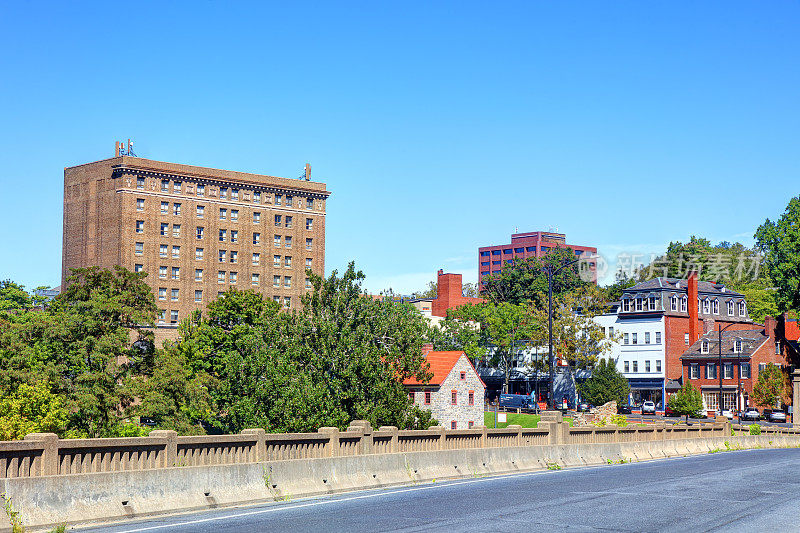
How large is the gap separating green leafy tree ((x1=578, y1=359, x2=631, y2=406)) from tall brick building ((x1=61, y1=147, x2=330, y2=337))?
50620 millimetres

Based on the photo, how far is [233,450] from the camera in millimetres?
18703

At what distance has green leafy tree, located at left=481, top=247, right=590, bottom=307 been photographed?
160125mm

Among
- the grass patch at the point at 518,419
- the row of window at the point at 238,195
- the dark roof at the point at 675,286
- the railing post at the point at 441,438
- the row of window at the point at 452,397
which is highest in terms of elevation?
the row of window at the point at 238,195

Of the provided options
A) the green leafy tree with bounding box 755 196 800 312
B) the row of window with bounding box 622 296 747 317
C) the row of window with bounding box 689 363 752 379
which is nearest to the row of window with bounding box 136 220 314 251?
the row of window with bounding box 622 296 747 317

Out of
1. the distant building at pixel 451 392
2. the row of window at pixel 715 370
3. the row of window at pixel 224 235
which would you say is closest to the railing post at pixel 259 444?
the distant building at pixel 451 392

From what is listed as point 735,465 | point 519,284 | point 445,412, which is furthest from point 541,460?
point 519,284

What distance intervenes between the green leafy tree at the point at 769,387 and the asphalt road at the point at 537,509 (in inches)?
3049

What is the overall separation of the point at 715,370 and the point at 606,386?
12.7 metres

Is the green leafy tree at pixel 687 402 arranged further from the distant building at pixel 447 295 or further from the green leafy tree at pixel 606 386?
the distant building at pixel 447 295

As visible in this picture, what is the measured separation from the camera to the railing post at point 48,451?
14531 millimetres

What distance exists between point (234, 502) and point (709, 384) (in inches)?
3830

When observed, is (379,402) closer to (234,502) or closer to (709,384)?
(234,502)

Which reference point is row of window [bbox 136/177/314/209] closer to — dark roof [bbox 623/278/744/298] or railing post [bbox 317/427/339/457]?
dark roof [bbox 623/278/744/298]

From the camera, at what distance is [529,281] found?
162 m
